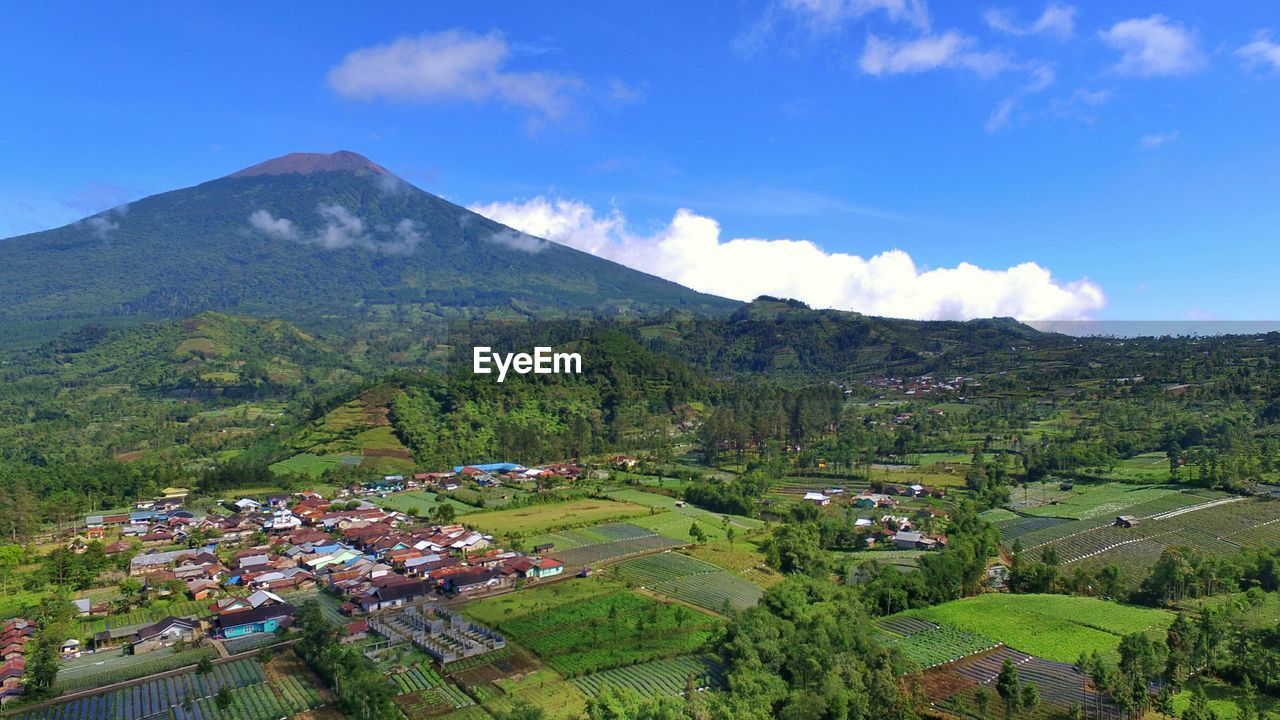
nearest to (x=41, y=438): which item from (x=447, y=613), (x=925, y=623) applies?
(x=447, y=613)

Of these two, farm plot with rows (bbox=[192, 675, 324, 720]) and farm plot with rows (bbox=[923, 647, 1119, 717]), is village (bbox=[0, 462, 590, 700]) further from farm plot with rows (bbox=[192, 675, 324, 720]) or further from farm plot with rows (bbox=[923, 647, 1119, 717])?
Answer: farm plot with rows (bbox=[923, 647, 1119, 717])

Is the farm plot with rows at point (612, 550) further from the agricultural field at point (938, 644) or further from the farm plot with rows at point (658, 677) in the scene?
the agricultural field at point (938, 644)

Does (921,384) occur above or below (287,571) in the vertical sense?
above

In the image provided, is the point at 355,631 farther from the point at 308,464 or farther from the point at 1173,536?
the point at 308,464

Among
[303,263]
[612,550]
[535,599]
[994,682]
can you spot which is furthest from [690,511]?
[303,263]

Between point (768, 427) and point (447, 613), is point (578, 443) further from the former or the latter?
point (447, 613)

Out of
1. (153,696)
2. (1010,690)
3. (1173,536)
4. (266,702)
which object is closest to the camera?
(1010,690)

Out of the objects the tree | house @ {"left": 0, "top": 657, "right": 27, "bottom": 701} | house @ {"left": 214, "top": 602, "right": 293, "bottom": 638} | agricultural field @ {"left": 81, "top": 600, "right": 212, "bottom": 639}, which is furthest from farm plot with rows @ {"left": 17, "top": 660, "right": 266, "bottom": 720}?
the tree
